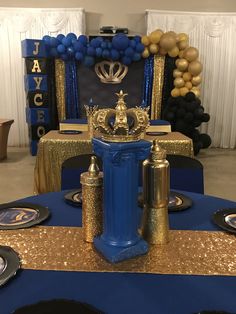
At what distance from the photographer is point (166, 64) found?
20.2 feet

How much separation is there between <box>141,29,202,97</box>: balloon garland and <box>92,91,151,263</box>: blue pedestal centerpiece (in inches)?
201

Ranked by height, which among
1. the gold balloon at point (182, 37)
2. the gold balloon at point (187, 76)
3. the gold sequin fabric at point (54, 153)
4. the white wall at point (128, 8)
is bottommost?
the gold sequin fabric at point (54, 153)

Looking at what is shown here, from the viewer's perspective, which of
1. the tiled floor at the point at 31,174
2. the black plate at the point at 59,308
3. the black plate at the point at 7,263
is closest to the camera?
the black plate at the point at 59,308

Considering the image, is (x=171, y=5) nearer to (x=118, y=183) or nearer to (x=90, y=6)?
(x=90, y=6)

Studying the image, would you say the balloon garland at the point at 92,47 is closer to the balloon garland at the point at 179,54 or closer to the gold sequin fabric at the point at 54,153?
the balloon garland at the point at 179,54

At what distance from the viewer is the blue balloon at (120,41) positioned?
5699 millimetres

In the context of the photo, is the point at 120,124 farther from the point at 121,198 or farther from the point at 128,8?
the point at 128,8

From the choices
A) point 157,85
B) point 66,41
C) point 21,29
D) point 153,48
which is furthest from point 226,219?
point 21,29

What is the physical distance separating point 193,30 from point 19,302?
6.39 metres

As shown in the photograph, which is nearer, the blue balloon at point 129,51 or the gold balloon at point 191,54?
the gold balloon at point 191,54

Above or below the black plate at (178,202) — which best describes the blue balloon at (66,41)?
above

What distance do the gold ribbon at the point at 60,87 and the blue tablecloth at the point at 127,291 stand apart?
5659 millimetres

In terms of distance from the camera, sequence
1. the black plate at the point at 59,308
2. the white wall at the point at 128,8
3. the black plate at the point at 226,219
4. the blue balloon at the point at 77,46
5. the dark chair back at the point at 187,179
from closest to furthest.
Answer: the black plate at the point at 59,308
the black plate at the point at 226,219
the dark chair back at the point at 187,179
the blue balloon at the point at 77,46
the white wall at the point at 128,8

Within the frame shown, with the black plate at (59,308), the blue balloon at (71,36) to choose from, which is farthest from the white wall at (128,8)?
the black plate at (59,308)
